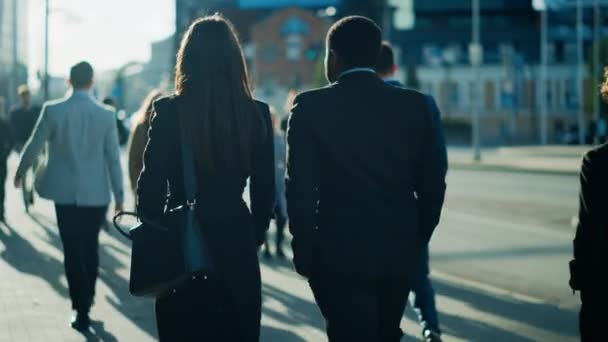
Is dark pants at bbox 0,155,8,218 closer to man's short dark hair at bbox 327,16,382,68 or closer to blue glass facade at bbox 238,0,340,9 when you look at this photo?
man's short dark hair at bbox 327,16,382,68

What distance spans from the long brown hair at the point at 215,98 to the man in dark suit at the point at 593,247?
131 centimetres

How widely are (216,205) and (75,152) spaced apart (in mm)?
3342

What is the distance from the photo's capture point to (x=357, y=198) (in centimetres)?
389

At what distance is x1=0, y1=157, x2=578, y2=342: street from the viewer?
7.04 meters

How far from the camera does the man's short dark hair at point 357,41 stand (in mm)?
4113

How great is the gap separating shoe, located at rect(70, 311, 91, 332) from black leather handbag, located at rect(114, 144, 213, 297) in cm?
335

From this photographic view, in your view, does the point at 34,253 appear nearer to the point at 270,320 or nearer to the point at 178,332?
the point at 270,320

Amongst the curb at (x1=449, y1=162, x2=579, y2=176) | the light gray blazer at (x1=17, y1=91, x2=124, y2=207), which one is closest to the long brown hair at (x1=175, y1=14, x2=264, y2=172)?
the light gray blazer at (x1=17, y1=91, x2=124, y2=207)

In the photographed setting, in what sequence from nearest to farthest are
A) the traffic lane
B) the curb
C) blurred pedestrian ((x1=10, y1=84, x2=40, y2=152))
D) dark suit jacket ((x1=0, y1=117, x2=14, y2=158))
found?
1. the traffic lane
2. dark suit jacket ((x1=0, y1=117, x2=14, y2=158))
3. blurred pedestrian ((x1=10, y1=84, x2=40, y2=152))
4. the curb

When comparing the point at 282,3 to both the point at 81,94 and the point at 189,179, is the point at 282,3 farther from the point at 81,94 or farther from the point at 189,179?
the point at 189,179

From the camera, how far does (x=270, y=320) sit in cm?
744

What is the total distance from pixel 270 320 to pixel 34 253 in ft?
14.6

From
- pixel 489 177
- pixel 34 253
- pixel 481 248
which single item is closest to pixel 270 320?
pixel 34 253

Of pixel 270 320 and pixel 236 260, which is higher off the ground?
pixel 236 260
